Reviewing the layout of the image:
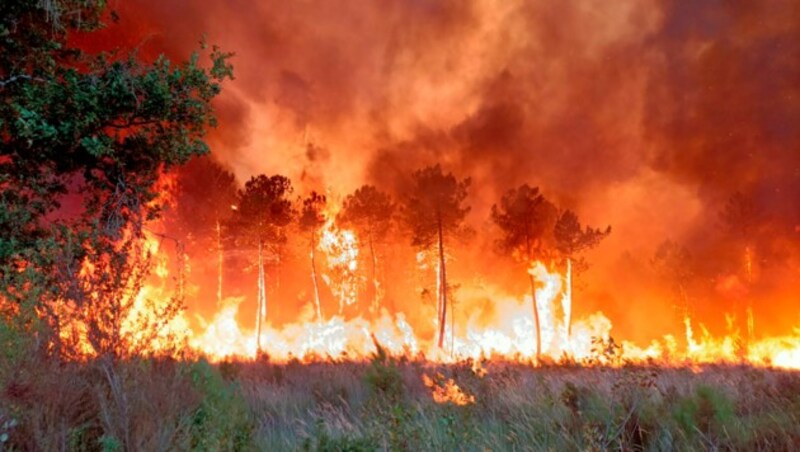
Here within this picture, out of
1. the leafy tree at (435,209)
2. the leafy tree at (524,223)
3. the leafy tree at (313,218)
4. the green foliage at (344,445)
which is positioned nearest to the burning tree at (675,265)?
the leafy tree at (524,223)

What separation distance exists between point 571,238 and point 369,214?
57.6 feet

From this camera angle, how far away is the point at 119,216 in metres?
11.2

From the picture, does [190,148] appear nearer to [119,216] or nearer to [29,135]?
[119,216]

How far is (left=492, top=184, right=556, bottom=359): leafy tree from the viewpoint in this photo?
34938 mm

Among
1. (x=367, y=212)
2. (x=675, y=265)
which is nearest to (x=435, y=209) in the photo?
(x=367, y=212)

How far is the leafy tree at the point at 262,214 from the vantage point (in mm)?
34875

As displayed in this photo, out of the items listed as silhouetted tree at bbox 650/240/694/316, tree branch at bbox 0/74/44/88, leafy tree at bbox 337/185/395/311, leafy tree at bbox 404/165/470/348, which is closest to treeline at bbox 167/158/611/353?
leafy tree at bbox 404/165/470/348

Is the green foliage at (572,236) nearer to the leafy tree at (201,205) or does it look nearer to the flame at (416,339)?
the flame at (416,339)

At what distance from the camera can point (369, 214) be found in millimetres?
44125

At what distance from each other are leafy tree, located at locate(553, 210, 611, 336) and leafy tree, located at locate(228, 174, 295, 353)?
20.6 metres

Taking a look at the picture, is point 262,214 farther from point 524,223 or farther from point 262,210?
point 524,223

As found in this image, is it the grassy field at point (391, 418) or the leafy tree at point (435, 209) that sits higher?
the leafy tree at point (435, 209)

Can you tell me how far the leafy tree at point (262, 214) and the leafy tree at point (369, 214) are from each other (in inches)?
326

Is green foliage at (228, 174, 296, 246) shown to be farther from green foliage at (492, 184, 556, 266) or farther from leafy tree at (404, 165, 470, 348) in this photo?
green foliage at (492, 184, 556, 266)
